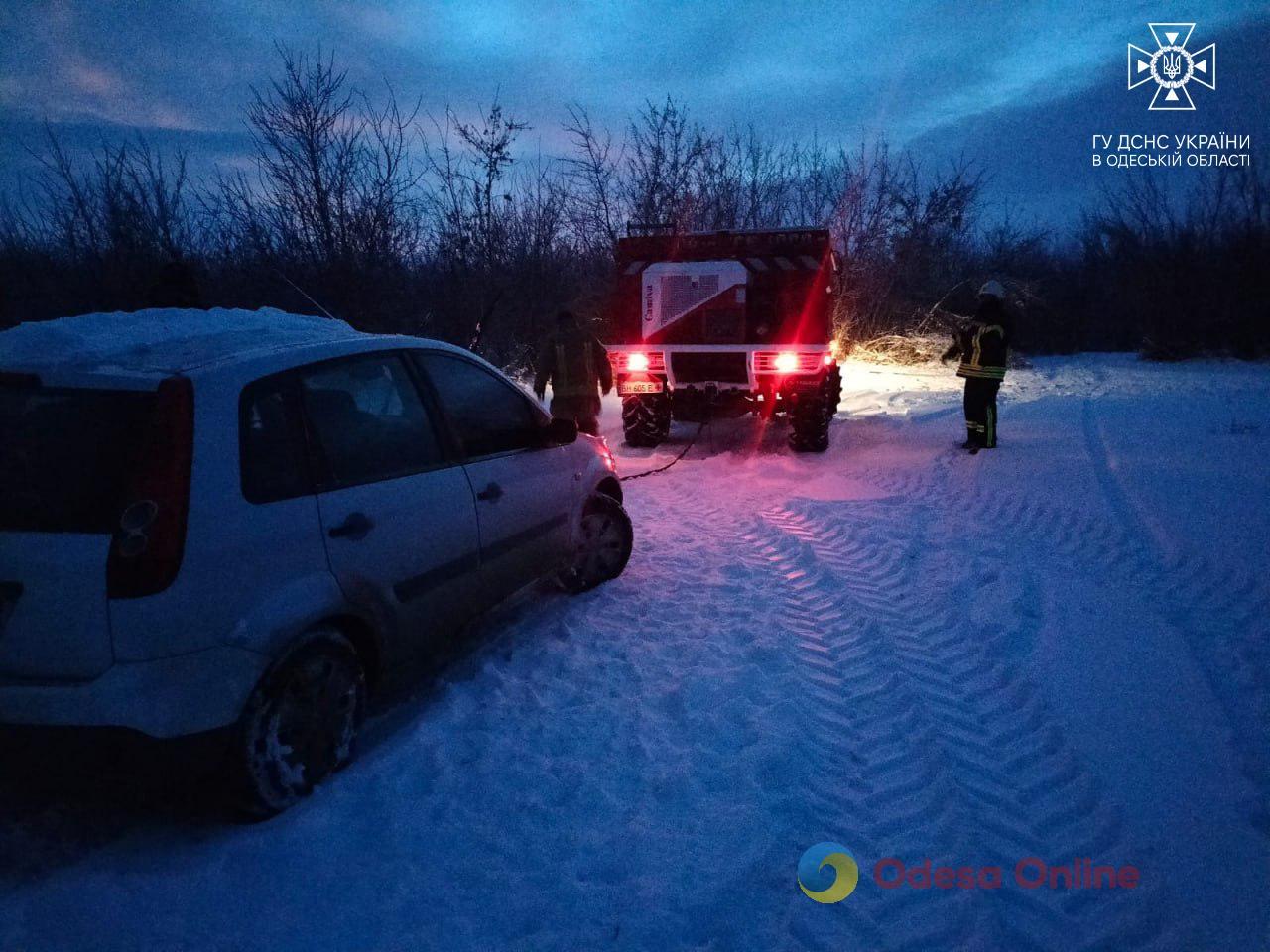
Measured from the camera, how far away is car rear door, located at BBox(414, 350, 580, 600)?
11.7ft

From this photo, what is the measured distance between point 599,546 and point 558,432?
3.33 feet

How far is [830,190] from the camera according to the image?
20.3 m

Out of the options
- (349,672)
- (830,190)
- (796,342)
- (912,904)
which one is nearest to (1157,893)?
(912,904)

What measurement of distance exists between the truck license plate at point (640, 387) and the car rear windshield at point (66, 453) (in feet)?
24.7

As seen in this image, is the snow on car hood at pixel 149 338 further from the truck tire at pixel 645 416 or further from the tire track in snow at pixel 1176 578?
the truck tire at pixel 645 416

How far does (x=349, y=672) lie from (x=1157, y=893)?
9.31 ft

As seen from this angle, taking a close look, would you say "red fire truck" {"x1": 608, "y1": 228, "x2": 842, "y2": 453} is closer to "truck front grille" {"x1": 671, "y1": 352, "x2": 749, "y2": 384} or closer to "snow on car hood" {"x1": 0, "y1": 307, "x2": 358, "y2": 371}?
"truck front grille" {"x1": 671, "y1": 352, "x2": 749, "y2": 384}

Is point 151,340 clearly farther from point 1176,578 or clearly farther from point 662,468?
point 662,468

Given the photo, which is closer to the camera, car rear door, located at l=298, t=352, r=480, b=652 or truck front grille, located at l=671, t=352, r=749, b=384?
car rear door, located at l=298, t=352, r=480, b=652

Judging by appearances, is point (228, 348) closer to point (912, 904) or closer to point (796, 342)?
point (912, 904)

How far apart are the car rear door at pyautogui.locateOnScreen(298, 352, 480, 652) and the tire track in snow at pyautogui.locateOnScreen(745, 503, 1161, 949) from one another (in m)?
1.76

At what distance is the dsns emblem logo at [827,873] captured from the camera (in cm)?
232

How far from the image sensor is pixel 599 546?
4.87 meters

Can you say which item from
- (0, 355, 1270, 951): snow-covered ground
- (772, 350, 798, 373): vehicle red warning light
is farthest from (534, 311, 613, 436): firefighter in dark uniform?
(772, 350, 798, 373): vehicle red warning light
